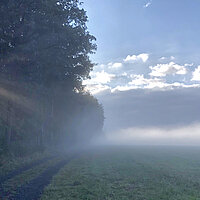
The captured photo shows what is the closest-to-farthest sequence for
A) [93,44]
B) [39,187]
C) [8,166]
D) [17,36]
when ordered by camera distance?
[39,187] → [8,166] → [17,36] → [93,44]

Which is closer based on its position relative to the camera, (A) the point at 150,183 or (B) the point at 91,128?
(A) the point at 150,183

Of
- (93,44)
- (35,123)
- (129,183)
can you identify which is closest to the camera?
(129,183)

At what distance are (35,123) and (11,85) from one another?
67.5ft

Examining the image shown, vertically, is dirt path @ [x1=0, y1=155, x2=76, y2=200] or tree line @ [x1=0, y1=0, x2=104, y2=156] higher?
tree line @ [x1=0, y1=0, x2=104, y2=156]

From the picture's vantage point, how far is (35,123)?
2211 inches

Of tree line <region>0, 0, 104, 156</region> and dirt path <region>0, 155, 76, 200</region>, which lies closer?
dirt path <region>0, 155, 76, 200</region>

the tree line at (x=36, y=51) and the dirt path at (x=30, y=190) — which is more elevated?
the tree line at (x=36, y=51)

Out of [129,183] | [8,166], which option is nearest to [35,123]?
[8,166]

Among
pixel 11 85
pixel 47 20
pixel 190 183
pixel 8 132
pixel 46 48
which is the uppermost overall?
pixel 47 20

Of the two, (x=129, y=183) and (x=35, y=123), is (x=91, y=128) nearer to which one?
(x=35, y=123)

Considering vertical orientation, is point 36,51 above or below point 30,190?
above

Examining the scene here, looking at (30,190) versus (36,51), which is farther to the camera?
(36,51)

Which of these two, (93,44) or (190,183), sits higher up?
(93,44)

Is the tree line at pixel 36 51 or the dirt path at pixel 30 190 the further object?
the tree line at pixel 36 51
